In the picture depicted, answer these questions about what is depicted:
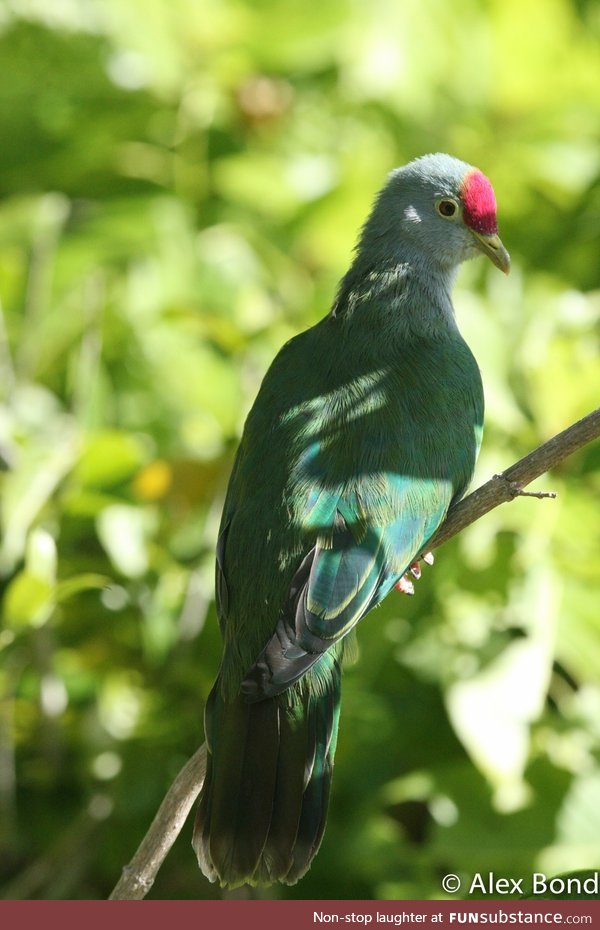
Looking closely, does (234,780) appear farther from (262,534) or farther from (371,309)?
(371,309)

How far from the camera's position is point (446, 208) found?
3404 millimetres

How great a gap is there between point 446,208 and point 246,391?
2.92 ft

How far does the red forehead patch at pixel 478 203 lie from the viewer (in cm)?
335

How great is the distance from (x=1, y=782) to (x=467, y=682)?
4.86ft

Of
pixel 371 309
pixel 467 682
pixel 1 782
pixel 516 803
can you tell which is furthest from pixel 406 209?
pixel 1 782

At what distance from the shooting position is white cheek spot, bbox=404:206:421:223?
11.1 ft

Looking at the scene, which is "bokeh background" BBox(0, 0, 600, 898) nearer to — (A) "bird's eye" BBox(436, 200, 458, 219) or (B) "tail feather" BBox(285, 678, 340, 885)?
(A) "bird's eye" BBox(436, 200, 458, 219)

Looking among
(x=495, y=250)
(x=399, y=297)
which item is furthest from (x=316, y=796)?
(x=495, y=250)

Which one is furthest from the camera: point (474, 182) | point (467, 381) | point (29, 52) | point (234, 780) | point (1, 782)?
point (29, 52)

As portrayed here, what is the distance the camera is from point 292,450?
2.68m

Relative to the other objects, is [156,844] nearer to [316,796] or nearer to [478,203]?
[316,796]

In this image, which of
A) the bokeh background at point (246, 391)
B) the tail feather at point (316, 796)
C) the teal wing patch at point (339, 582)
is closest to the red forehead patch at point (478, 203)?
the bokeh background at point (246, 391)

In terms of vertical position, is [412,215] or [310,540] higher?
[412,215]

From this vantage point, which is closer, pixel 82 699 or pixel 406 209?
pixel 406 209
